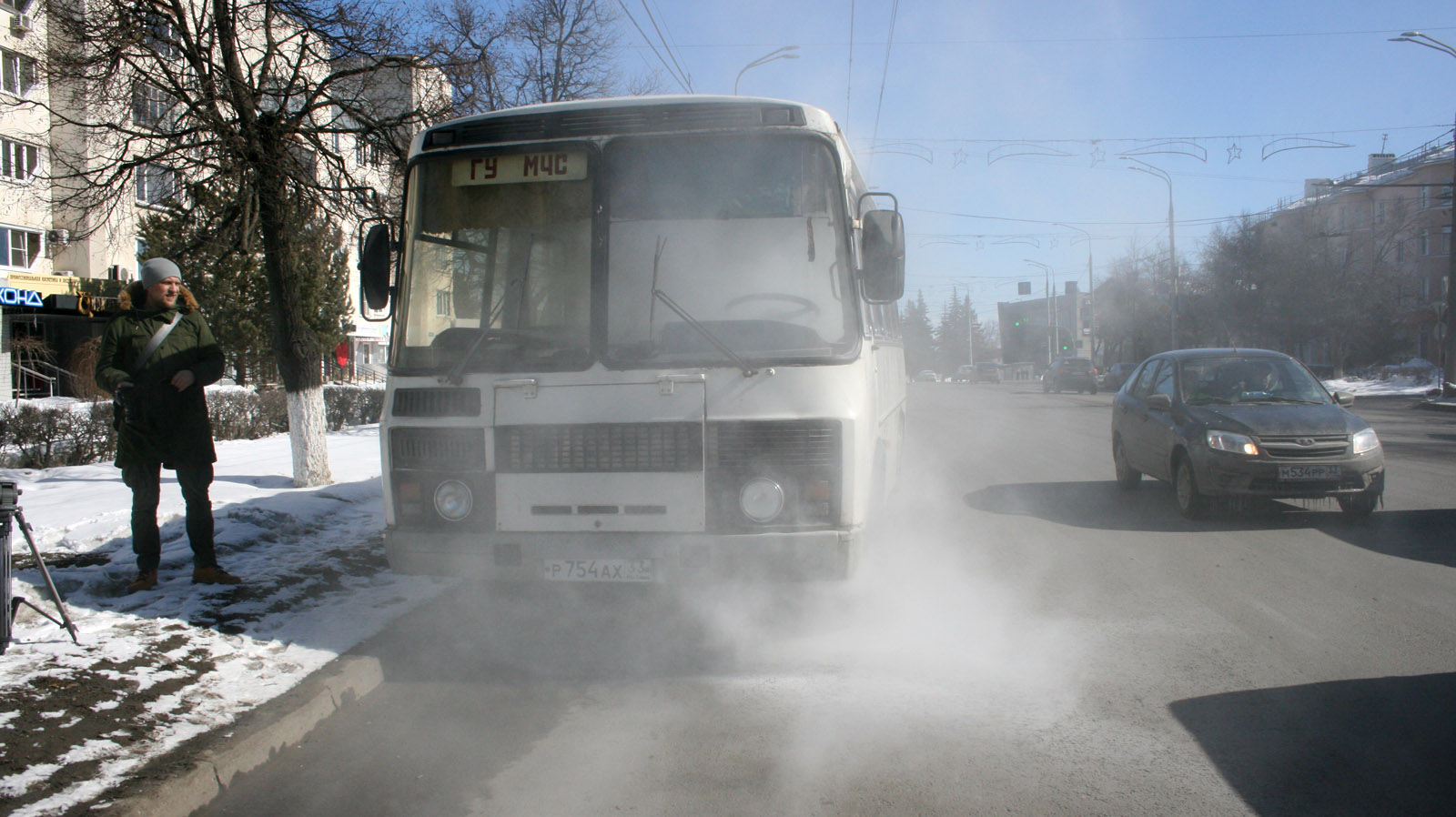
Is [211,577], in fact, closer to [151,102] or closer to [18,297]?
[151,102]

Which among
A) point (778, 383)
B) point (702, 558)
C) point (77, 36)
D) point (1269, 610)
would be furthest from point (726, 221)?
point (77, 36)

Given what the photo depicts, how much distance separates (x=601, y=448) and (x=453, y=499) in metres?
0.80

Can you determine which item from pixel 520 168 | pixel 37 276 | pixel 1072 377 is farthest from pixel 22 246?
pixel 1072 377

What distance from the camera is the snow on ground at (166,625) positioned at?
374cm

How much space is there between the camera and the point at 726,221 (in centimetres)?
495

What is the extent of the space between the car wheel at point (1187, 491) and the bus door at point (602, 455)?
588 cm

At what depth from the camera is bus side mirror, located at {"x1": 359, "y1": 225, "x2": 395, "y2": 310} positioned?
5.21 meters

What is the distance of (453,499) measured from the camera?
500 centimetres

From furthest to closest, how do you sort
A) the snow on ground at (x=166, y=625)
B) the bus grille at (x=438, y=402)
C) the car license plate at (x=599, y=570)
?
the bus grille at (x=438, y=402)
the car license plate at (x=599, y=570)
the snow on ground at (x=166, y=625)

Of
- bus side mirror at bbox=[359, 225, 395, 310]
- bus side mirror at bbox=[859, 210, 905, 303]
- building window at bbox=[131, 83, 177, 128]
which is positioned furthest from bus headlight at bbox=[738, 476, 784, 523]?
building window at bbox=[131, 83, 177, 128]

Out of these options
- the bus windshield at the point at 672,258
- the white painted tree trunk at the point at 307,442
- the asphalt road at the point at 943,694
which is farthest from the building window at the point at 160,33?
the bus windshield at the point at 672,258

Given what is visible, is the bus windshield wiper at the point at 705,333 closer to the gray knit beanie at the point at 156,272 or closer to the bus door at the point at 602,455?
the bus door at the point at 602,455

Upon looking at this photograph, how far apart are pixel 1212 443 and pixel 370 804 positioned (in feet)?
24.7

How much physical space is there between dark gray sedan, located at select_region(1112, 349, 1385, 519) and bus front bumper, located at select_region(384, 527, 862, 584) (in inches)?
207
